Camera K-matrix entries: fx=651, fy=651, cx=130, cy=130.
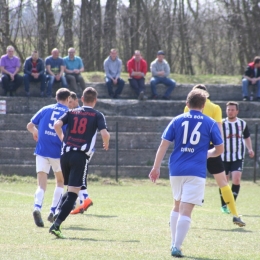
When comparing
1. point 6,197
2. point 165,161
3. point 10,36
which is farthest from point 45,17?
point 6,197

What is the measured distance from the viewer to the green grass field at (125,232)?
21.5ft

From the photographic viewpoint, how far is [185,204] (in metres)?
6.57

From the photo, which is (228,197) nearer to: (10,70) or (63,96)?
(63,96)

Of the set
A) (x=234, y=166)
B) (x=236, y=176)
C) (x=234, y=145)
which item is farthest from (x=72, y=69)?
(x=236, y=176)

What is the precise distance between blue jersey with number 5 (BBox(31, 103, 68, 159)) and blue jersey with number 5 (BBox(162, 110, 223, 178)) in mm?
2897

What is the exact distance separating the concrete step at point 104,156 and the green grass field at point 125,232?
413cm

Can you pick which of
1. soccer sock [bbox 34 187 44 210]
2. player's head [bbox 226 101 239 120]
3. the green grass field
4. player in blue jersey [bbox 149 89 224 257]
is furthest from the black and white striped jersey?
player in blue jersey [bbox 149 89 224 257]

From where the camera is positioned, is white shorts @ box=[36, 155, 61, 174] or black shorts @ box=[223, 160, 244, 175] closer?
white shorts @ box=[36, 155, 61, 174]

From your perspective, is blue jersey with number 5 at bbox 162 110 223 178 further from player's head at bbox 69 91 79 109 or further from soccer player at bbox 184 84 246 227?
player's head at bbox 69 91 79 109

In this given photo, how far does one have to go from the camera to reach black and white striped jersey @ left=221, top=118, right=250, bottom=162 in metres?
11.4

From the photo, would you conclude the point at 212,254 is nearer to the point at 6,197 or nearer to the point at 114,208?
the point at 114,208

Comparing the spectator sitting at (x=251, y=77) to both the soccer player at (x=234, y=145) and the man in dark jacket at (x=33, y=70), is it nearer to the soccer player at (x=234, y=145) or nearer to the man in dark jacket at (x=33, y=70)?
the man in dark jacket at (x=33, y=70)

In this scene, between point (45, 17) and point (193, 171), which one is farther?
point (45, 17)

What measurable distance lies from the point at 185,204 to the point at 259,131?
1351cm
